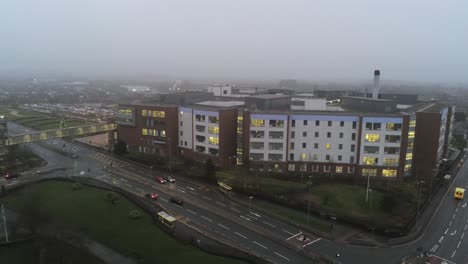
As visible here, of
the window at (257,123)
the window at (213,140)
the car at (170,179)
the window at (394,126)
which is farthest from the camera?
the window at (213,140)

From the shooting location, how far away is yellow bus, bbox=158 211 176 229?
50.2 metres

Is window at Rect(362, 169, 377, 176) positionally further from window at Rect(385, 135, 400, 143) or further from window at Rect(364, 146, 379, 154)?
window at Rect(385, 135, 400, 143)

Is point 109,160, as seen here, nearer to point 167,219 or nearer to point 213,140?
point 213,140

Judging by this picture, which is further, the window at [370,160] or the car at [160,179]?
the window at [370,160]

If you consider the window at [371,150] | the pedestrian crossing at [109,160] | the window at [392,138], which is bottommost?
the pedestrian crossing at [109,160]

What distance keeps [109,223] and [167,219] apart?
8.84 metres

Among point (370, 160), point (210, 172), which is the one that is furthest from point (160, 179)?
point (370, 160)

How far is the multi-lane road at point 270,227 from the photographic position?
1784 inches

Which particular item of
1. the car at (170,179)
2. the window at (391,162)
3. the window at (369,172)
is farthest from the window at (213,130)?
the window at (391,162)

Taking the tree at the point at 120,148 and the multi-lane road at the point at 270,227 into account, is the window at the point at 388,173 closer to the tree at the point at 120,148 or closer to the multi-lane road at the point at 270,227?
the multi-lane road at the point at 270,227

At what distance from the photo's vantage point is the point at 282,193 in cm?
6656

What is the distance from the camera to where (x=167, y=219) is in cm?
5088

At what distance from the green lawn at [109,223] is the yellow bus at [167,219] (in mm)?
1408

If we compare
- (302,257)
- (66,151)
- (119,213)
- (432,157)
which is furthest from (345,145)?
(66,151)
